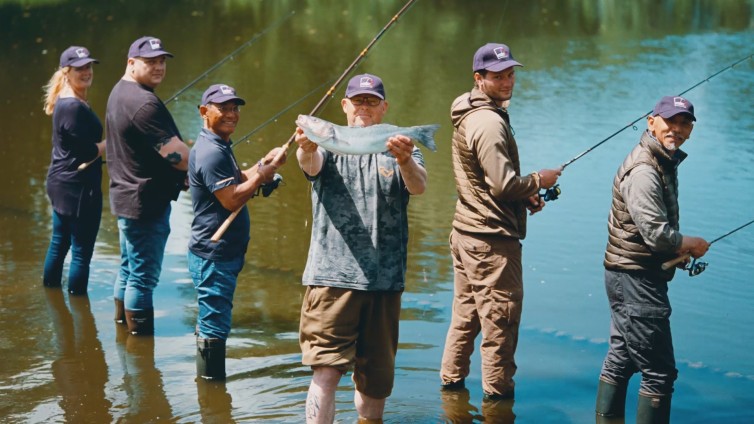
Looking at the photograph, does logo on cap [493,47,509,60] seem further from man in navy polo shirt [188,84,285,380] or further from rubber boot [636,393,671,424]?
rubber boot [636,393,671,424]

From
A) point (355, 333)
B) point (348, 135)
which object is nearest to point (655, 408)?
point (355, 333)

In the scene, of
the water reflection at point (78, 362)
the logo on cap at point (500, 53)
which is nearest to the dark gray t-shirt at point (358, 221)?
the logo on cap at point (500, 53)

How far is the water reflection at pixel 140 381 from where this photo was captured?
5.61 metres

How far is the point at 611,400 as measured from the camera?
5523mm

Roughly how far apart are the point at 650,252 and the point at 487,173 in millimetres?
844

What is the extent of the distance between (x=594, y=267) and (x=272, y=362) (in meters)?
2.97

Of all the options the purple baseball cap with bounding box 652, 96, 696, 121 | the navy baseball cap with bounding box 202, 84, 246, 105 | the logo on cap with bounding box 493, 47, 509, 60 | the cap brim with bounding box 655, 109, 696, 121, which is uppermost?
the logo on cap with bounding box 493, 47, 509, 60

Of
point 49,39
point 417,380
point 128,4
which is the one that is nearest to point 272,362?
point 417,380

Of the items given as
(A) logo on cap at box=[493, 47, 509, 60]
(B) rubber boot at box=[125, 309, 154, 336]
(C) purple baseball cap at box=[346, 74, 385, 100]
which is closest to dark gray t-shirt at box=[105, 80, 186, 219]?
(B) rubber boot at box=[125, 309, 154, 336]

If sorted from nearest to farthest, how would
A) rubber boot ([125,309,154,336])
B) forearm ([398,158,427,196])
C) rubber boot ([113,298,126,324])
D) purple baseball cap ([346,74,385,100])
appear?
forearm ([398,158,427,196]), purple baseball cap ([346,74,385,100]), rubber boot ([125,309,154,336]), rubber boot ([113,298,126,324])

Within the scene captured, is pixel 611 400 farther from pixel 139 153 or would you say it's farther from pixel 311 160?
pixel 139 153

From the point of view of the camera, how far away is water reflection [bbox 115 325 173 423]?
5605 millimetres

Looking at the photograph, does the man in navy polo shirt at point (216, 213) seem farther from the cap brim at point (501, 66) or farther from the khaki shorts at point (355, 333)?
the cap brim at point (501, 66)

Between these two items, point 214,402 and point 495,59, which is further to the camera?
point 214,402
